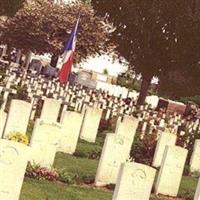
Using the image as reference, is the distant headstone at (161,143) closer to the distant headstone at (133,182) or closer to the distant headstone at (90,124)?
the distant headstone at (90,124)

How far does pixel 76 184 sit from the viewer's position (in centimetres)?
1307

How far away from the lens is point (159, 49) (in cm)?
3170

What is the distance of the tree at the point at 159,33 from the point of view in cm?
3158

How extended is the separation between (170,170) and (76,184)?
1874 mm

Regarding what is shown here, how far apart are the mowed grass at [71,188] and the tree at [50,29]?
96.3ft

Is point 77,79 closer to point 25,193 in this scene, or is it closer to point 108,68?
point 108,68

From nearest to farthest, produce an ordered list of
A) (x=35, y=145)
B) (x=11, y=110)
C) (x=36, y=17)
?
(x=35, y=145), (x=11, y=110), (x=36, y=17)

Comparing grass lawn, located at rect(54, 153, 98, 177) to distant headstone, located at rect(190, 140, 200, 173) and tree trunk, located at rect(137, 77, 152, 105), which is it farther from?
tree trunk, located at rect(137, 77, 152, 105)

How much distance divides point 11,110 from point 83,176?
239 centimetres

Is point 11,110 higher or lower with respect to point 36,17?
lower

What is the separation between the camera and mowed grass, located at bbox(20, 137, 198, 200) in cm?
1162

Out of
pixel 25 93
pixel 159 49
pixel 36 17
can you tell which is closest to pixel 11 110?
pixel 25 93

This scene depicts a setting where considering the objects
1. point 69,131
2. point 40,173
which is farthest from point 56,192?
point 69,131

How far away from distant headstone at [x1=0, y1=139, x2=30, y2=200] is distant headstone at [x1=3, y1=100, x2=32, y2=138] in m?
4.65
